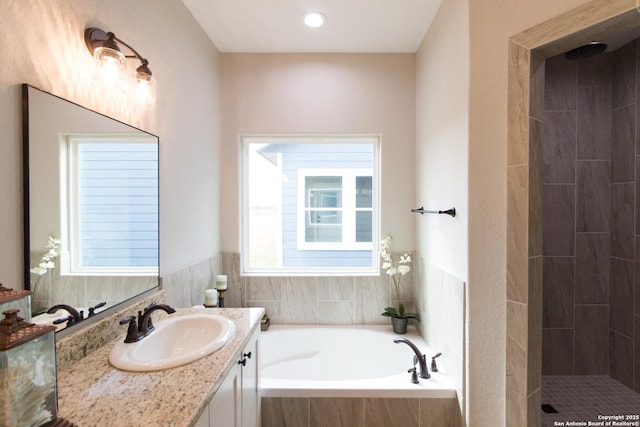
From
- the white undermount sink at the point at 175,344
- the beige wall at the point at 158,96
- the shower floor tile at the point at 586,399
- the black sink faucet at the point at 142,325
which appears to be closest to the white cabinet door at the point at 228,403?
the white undermount sink at the point at 175,344

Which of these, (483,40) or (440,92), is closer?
(483,40)

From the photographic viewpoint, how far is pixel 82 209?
3.67 feet

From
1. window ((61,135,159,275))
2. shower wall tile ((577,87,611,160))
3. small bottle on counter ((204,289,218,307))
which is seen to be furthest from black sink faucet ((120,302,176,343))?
shower wall tile ((577,87,611,160))

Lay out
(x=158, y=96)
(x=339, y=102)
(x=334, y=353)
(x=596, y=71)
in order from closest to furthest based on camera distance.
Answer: (x=158, y=96)
(x=596, y=71)
(x=334, y=353)
(x=339, y=102)

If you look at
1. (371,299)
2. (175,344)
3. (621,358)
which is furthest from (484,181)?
(621,358)

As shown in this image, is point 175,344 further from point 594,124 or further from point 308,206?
point 594,124

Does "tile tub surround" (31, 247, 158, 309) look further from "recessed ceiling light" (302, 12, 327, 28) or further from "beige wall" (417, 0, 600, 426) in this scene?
"recessed ceiling light" (302, 12, 327, 28)

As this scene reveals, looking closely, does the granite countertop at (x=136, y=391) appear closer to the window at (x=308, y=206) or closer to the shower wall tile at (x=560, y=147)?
the window at (x=308, y=206)

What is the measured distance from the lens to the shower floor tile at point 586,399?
188 centimetres

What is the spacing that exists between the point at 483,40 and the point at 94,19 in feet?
5.81

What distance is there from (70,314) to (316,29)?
2254 millimetres

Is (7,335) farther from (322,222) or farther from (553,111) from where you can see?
(553,111)

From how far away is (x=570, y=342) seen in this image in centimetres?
229

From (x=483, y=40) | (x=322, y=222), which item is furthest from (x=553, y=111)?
(x=322, y=222)
